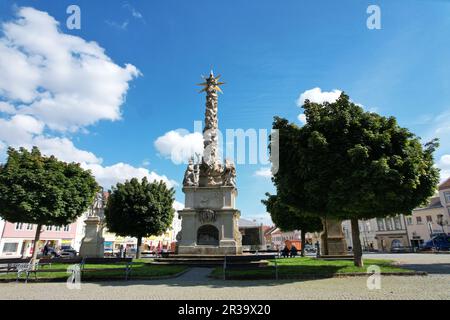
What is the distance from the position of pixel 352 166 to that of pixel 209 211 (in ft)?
35.2

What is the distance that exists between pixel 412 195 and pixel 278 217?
18223mm

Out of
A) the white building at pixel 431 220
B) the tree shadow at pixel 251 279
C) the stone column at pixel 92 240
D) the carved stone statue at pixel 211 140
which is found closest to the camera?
the tree shadow at pixel 251 279

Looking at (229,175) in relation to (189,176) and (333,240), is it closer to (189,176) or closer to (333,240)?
(189,176)

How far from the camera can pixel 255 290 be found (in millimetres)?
9188

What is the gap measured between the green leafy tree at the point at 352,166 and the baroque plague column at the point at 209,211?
21.9 feet

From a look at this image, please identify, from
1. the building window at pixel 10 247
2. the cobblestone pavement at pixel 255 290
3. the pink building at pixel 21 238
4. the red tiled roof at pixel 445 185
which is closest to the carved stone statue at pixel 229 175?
the cobblestone pavement at pixel 255 290

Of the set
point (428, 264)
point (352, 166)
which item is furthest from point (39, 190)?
point (428, 264)

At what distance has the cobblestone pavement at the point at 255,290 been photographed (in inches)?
319

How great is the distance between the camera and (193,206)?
20703 mm

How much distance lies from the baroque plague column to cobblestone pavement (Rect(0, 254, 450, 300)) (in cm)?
850

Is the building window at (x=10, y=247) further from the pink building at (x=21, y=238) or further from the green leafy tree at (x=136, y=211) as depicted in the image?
Result: the green leafy tree at (x=136, y=211)

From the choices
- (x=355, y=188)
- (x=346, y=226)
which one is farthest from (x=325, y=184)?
(x=346, y=226)
